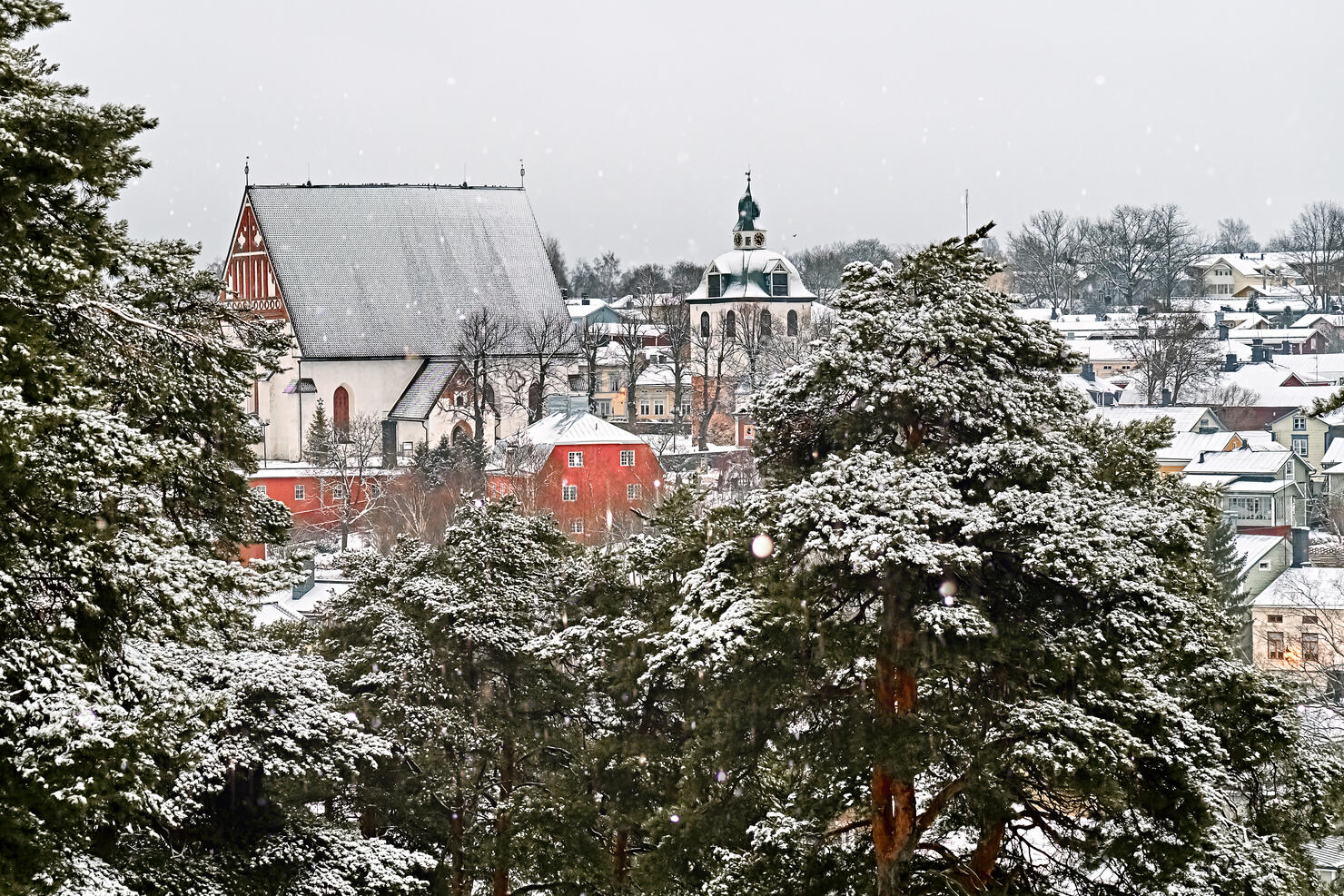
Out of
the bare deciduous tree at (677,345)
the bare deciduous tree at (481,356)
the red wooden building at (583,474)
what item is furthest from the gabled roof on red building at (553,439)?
the bare deciduous tree at (677,345)

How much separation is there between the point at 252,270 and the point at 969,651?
50629mm

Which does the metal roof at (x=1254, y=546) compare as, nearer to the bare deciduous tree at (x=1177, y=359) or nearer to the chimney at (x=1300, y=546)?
the chimney at (x=1300, y=546)

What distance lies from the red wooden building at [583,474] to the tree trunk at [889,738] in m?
34.3

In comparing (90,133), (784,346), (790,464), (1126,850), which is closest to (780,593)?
(790,464)

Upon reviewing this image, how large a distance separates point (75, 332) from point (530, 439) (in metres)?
40.8

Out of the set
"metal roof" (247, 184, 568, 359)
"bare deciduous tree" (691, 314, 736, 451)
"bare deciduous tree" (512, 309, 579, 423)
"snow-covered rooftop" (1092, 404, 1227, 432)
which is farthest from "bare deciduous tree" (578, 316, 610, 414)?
"snow-covered rooftop" (1092, 404, 1227, 432)

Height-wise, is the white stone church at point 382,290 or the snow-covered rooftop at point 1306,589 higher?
the white stone church at point 382,290

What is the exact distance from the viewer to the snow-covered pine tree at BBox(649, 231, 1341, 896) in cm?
958

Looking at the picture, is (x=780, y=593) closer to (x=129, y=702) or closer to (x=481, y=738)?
(x=129, y=702)

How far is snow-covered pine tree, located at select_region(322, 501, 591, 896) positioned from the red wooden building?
94.6 ft

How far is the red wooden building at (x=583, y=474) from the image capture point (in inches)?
1806

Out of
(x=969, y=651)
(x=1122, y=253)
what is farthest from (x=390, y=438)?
(x=1122, y=253)

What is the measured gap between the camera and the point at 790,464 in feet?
38.0

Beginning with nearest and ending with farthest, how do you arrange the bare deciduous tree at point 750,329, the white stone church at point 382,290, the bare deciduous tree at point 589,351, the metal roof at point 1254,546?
1. the metal roof at point 1254,546
2. the white stone church at point 382,290
3. the bare deciduous tree at point 589,351
4. the bare deciduous tree at point 750,329
